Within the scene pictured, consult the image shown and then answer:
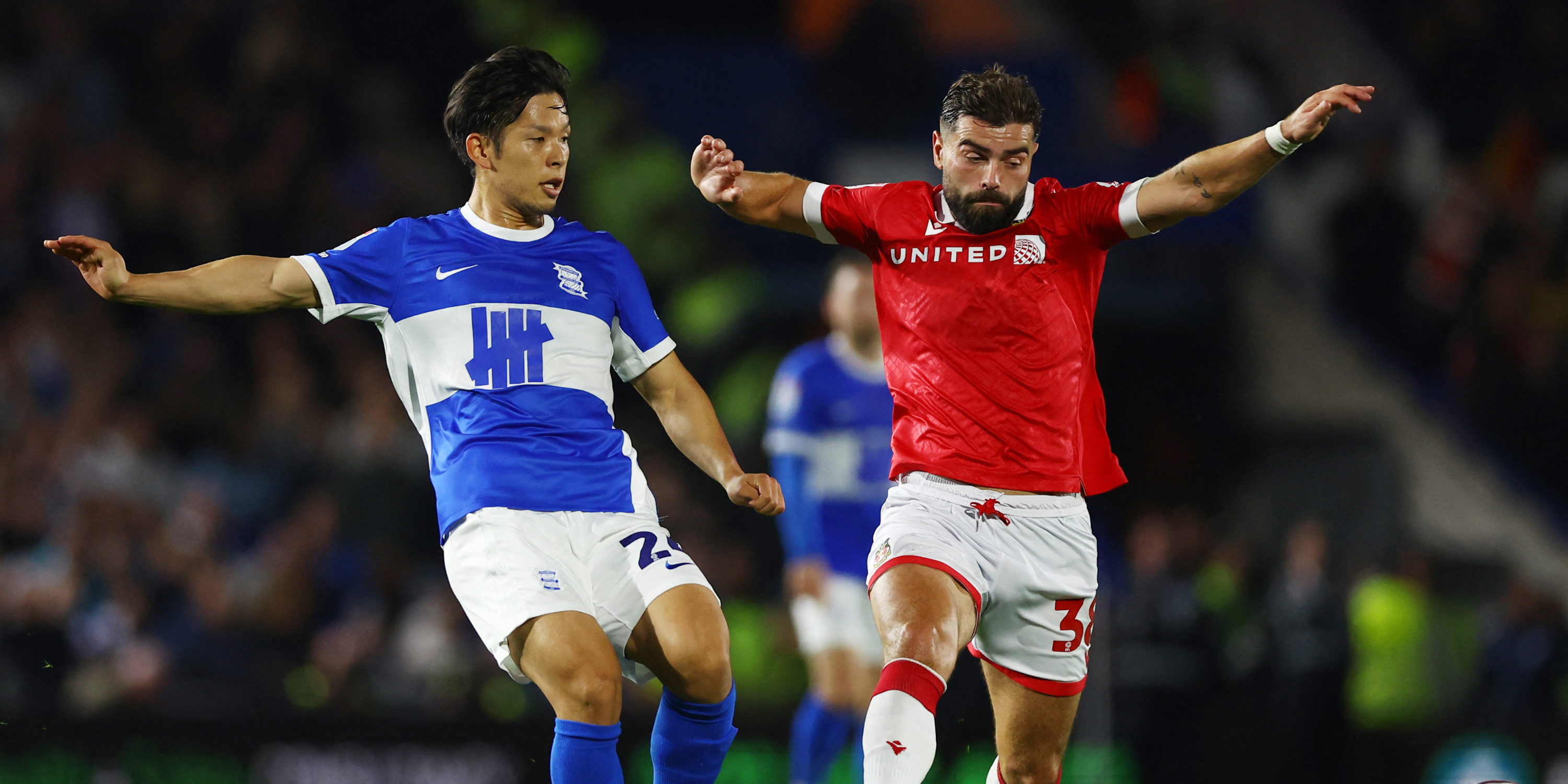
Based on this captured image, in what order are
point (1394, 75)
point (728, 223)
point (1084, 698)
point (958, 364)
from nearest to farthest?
point (958, 364) < point (1084, 698) < point (728, 223) < point (1394, 75)

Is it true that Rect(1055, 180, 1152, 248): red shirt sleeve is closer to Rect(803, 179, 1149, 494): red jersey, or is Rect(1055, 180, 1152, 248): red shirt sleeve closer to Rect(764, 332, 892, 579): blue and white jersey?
Rect(803, 179, 1149, 494): red jersey

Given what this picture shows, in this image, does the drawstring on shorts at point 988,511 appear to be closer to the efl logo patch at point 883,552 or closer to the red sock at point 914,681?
the efl logo patch at point 883,552

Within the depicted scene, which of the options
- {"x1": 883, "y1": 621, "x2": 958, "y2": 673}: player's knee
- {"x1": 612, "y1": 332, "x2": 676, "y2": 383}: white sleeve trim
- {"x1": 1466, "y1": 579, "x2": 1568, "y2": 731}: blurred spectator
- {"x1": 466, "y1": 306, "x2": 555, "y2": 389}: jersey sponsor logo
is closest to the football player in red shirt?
{"x1": 883, "y1": 621, "x2": 958, "y2": 673}: player's knee

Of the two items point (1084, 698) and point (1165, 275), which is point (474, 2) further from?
point (1084, 698)

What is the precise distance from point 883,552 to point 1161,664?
209 inches

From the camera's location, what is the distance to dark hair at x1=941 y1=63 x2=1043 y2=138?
15.6 feet

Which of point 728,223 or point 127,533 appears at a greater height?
point 728,223

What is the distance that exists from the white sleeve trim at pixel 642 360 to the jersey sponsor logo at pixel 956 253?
792 millimetres

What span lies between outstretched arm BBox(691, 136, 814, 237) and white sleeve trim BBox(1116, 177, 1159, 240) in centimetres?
96

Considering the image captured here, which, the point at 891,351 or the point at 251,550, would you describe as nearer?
the point at 891,351

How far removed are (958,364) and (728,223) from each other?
867cm

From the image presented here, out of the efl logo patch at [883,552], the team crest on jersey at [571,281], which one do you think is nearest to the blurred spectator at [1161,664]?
the efl logo patch at [883,552]

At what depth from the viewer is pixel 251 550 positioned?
9.99 meters

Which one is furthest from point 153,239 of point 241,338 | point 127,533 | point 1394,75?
point 1394,75
